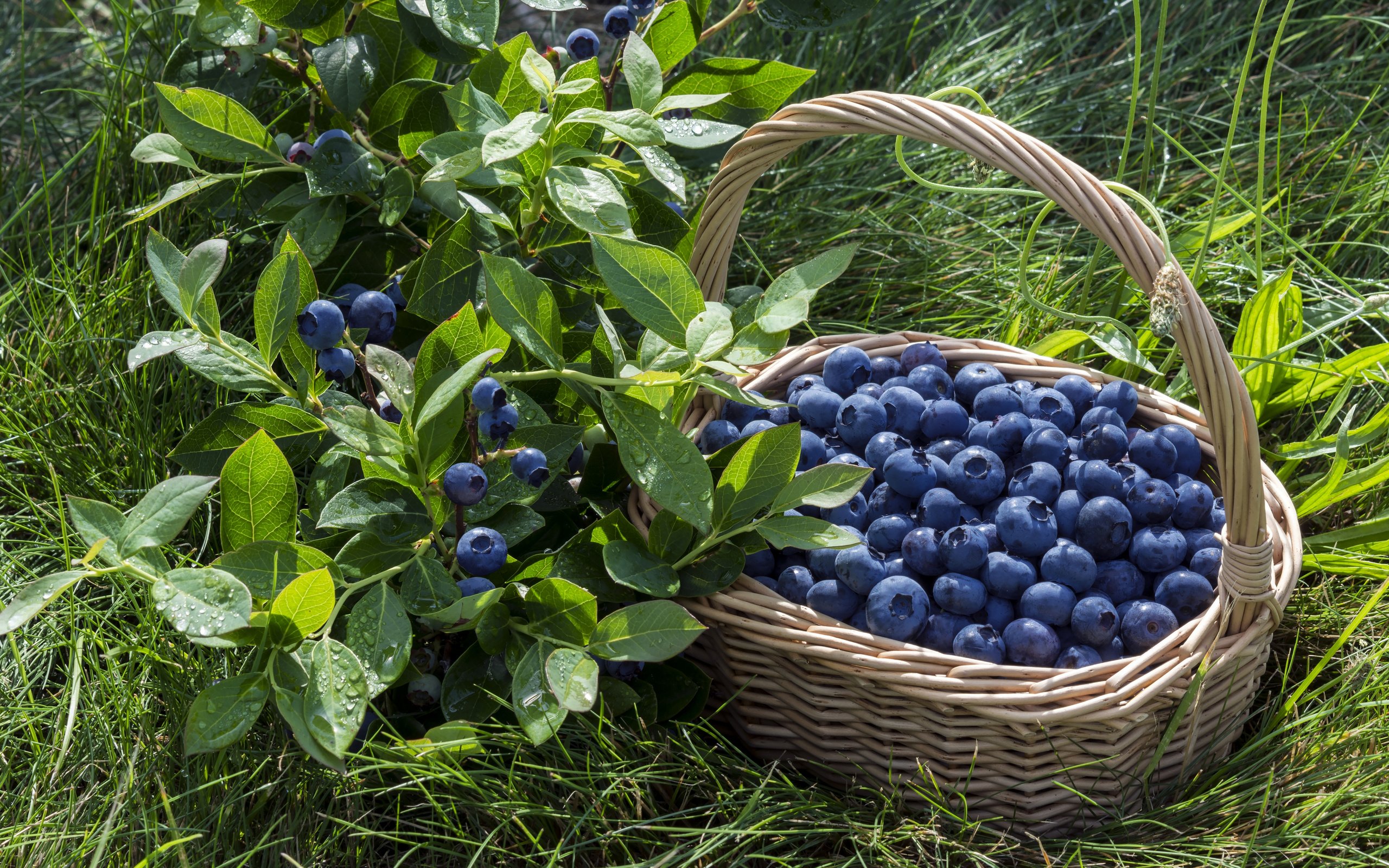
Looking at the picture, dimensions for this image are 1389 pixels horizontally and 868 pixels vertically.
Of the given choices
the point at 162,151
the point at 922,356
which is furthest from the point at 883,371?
the point at 162,151

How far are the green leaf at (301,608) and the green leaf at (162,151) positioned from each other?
521 mm

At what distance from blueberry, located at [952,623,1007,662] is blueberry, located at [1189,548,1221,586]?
226 millimetres

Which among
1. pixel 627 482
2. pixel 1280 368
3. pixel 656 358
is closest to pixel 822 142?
pixel 1280 368

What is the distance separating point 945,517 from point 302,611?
607 millimetres

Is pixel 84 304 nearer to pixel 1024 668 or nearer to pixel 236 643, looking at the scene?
pixel 236 643

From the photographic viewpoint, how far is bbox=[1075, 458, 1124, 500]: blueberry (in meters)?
1.08

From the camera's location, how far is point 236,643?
841 millimetres

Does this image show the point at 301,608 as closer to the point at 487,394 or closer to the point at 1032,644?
the point at 487,394

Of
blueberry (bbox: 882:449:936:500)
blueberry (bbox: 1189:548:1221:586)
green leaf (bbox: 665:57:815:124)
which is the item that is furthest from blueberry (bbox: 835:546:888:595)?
green leaf (bbox: 665:57:815:124)

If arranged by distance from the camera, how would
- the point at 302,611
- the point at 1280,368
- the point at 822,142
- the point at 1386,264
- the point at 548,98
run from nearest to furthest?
the point at 302,611 → the point at 548,98 → the point at 1280,368 → the point at 1386,264 → the point at 822,142

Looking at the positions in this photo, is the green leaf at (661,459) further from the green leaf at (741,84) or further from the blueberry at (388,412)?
the green leaf at (741,84)

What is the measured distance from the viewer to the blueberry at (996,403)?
1.18 metres

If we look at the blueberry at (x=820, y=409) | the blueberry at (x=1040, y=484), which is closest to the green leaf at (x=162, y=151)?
the blueberry at (x=820, y=409)

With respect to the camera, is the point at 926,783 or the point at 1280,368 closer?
the point at 926,783
